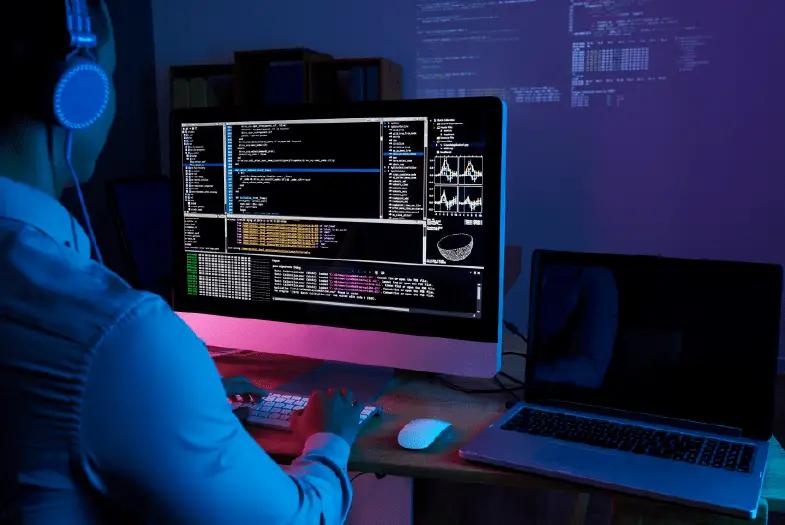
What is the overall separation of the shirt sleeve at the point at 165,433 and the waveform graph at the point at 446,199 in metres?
0.58

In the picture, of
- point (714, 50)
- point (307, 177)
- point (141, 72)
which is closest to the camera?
point (307, 177)

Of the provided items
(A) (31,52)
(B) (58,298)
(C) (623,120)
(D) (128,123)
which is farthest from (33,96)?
(D) (128,123)

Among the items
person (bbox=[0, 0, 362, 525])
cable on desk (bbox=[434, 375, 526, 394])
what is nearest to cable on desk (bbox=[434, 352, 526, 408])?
cable on desk (bbox=[434, 375, 526, 394])

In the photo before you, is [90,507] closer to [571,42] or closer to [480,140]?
[480,140]

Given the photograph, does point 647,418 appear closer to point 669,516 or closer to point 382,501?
point 669,516

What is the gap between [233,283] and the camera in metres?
1.31

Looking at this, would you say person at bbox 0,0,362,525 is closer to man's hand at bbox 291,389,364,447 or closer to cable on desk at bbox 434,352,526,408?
man's hand at bbox 291,389,364,447

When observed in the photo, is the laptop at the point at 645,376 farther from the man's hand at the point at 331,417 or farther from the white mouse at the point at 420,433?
the man's hand at the point at 331,417

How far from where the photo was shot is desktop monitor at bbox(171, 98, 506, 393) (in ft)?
3.69

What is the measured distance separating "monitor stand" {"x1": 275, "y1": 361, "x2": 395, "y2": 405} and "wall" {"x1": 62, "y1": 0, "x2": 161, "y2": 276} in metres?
3.27

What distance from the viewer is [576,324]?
3.67 ft

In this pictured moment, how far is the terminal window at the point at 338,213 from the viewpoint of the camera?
1.14 metres

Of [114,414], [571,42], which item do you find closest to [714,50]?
[571,42]

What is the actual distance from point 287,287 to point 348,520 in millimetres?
638
